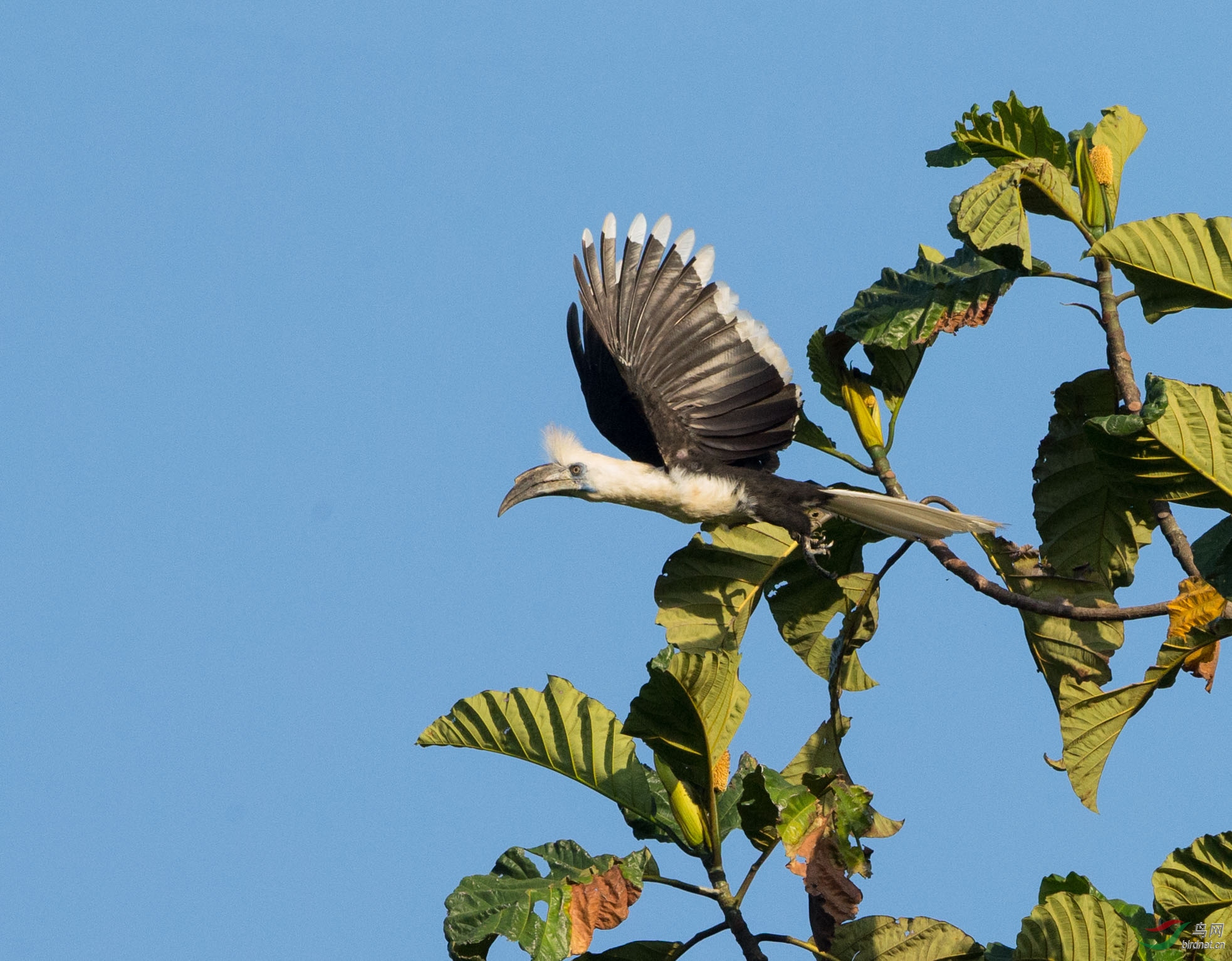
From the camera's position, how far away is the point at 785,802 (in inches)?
146

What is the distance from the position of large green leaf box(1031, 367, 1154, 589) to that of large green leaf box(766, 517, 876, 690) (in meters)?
0.65

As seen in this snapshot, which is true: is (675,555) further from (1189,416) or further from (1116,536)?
(1189,416)

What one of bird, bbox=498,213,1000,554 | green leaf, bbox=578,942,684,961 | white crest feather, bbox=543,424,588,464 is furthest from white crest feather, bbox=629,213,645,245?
green leaf, bbox=578,942,684,961

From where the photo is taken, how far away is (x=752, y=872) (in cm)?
379

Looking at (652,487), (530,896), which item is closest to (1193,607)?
(530,896)

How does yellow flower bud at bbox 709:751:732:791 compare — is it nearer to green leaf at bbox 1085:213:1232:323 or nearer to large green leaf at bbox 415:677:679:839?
large green leaf at bbox 415:677:679:839

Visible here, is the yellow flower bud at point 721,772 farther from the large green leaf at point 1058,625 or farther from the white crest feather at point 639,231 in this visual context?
the white crest feather at point 639,231

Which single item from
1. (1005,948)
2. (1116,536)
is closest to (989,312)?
(1116,536)

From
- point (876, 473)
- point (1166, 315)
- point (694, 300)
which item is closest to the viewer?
point (1166, 315)

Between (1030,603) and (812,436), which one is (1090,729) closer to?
(1030,603)

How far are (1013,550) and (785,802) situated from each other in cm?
121

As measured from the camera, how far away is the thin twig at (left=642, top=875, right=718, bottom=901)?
3.77m

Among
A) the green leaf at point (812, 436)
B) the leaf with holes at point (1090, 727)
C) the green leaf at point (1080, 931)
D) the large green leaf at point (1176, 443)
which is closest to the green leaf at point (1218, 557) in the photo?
the large green leaf at point (1176, 443)

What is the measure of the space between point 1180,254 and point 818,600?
5.40 feet
